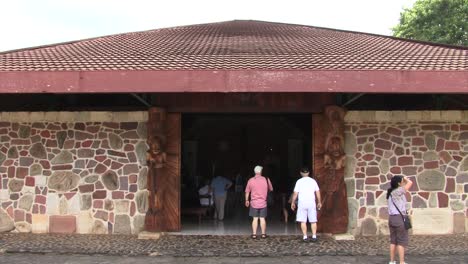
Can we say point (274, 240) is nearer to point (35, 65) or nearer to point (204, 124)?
point (35, 65)

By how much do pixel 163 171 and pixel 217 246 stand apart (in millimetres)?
1960

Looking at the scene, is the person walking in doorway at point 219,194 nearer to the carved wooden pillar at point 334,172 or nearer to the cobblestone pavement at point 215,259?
the carved wooden pillar at point 334,172

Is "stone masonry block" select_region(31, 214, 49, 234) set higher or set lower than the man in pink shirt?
lower

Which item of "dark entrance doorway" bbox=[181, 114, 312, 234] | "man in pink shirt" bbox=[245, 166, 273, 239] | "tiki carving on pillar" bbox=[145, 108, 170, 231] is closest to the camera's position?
"man in pink shirt" bbox=[245, 166, 273, 239]

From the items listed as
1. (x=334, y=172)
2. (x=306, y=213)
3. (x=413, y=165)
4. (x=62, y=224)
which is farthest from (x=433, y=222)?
(x=62, y=224)

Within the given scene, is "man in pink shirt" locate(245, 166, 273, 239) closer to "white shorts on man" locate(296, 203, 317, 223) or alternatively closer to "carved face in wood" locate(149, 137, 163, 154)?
"white shorts on man" locate(296, 203, 317, 223)

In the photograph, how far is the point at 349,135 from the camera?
29.7 ft

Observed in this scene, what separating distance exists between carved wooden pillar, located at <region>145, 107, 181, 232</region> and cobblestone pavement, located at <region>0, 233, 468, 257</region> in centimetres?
42

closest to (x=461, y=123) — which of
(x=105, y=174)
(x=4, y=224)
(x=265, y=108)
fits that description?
(x=265, y=108)

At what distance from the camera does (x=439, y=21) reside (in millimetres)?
22094

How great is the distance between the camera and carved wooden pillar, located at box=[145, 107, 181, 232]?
8734mm

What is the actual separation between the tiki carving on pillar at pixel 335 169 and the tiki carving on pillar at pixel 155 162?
315cm

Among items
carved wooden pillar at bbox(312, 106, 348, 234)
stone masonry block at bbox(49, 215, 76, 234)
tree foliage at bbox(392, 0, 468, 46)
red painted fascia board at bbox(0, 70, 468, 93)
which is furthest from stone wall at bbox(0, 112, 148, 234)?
tree foliage at bbox(392, 0, 468, 46)

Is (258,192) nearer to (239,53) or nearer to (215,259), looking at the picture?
(215,259)
